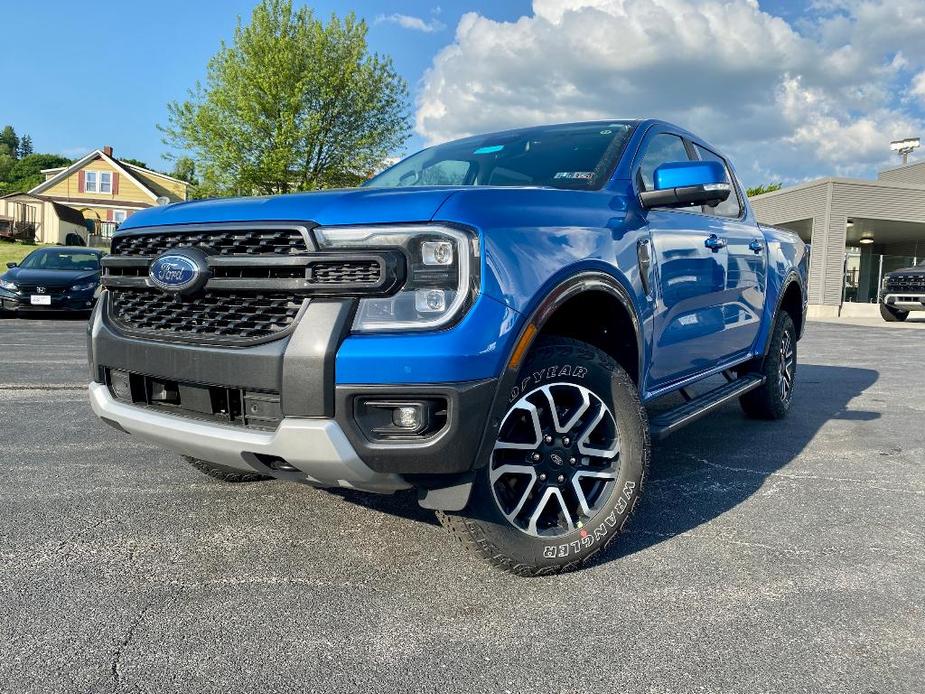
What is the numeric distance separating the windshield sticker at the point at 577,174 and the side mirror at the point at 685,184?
0.81 feet

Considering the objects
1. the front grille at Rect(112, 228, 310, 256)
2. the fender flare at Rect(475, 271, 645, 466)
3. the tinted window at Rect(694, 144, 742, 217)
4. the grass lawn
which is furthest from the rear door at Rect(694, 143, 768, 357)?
the grass lawn

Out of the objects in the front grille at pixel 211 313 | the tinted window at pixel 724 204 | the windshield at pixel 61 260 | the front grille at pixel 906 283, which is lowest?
the front grille at pixel 906 283

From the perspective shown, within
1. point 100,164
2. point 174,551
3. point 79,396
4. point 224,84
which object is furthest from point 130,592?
point 100,164

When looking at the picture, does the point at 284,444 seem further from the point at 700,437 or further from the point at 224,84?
the point at 224,84

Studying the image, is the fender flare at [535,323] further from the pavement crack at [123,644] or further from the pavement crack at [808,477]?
the pavement crack at [808,477]

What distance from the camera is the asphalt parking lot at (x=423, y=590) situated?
202cm

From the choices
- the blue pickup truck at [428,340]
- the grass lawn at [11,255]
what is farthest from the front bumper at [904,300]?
the grass lawn at [11,255]

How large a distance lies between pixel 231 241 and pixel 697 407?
246cm

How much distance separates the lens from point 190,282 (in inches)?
98.8

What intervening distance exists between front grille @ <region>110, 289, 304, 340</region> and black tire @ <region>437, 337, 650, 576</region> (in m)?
0.82

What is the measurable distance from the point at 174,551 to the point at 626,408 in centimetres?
180

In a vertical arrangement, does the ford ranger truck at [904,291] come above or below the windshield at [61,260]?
below

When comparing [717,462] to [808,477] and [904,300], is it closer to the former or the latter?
[808,477]

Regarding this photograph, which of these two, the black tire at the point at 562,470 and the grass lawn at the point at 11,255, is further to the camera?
the grass lawn at the point at 11,255
